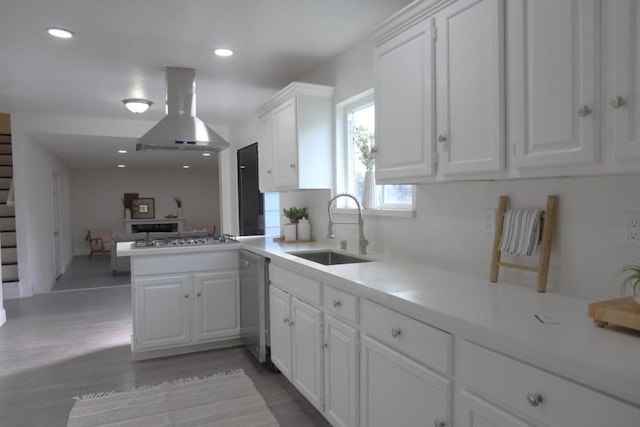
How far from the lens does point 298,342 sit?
263cm

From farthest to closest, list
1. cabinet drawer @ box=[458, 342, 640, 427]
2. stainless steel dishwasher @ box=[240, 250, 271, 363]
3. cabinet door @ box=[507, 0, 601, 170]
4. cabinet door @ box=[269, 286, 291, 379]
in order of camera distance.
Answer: stainless steel dishwasher @ box=[240, 250, 271, 363]
cabinet door @ box=[269, 286, 291, 379]
cabinet door @ box=[507, 0, 601, 170]
cabinet drawer @ box=[458, 342, 640, 427]

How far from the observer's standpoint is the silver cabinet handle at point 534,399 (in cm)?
108

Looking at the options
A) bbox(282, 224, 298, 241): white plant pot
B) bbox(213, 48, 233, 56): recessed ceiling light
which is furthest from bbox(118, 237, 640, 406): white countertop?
bbox(213, 48, 233, 56): recessed ceiling light

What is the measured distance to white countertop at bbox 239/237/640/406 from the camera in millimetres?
973

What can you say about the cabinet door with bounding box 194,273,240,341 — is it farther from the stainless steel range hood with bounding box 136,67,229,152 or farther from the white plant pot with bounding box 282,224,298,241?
the stainless steel range hood with bounding box 136,67,229,152

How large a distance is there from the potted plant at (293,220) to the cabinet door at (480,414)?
102 inches

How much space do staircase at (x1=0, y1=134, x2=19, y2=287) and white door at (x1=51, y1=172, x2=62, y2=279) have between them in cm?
110

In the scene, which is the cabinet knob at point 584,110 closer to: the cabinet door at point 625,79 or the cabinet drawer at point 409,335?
the cabinet door at point 625,79

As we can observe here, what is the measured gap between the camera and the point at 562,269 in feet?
5.50

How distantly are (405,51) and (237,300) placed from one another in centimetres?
256

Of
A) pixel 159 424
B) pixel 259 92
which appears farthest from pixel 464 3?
pixel 259 92

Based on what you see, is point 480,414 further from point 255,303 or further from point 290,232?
point 290,232

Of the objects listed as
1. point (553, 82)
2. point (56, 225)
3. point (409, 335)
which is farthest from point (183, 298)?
point (56, 225)

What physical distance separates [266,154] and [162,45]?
1.33 m
